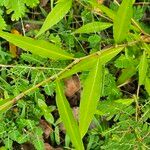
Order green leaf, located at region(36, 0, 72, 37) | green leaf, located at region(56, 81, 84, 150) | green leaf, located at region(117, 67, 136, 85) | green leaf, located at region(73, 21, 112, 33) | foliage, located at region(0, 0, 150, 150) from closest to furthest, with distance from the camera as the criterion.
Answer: green leaf, located at region(56, 81, 84, 150) → foliage, located at region(0, 0, 150, 150) → green leaf, located at region(36, 0, 72, 37) → green leaf, located at region(73, 21, 112, 33) → green leaf, located at region(117, 67, 136, 85)

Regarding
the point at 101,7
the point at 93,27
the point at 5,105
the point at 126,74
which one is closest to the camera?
the point at 5,105

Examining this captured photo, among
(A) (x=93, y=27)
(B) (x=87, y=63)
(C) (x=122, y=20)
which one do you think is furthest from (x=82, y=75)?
(C) (x=122, y=20)

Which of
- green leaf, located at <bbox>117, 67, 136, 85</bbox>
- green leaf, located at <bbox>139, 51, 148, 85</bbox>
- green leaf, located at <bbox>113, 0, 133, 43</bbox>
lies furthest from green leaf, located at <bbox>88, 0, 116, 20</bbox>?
green leaf, located at <bbox>117, 67, 136, 85</bbox>

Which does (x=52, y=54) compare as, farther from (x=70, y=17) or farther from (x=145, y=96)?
(x=145, y=96)

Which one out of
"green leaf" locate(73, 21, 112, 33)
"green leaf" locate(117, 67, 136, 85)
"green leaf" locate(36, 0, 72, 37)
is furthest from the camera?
"green leaf" locate(117, 67, 136, 85)

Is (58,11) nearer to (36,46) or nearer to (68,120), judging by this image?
(36,46)

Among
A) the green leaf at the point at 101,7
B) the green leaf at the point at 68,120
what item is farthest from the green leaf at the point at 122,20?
the green leaf at the point at 68,120

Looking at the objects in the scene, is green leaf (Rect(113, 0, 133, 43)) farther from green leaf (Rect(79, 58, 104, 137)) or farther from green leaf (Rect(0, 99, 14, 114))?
green leaf (Rect(0, 99, 14, 114))
